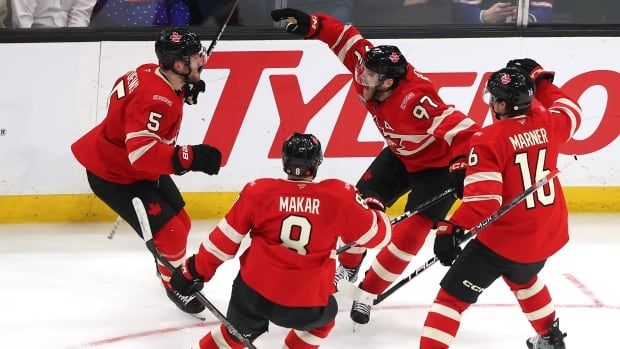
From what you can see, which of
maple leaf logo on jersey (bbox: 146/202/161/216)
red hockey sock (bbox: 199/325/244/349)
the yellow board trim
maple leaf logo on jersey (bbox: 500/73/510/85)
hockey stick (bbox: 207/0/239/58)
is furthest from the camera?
the yellow board trim

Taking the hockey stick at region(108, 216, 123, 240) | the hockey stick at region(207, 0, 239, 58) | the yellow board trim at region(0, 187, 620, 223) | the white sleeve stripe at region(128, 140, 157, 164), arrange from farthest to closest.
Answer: the yellow board trim at region(0, 187, 620, 223), the hockey stick at region(108, 216, 123, 240), the hockey stick at region(207, 0, 239, 58), the white sleeve stripe at region(128, 140, 157, 164)

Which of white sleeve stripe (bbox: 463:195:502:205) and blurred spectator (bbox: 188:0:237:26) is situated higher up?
white sleeve stripe (bbox: 463:195:502:205)

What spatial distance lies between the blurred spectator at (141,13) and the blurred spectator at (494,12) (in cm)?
133

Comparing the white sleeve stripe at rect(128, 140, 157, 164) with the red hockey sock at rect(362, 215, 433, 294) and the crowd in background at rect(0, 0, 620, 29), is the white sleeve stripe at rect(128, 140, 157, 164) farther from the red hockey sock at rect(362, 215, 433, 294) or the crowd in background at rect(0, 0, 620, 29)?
the crowd in background at rect(0, 0, 620, 29)

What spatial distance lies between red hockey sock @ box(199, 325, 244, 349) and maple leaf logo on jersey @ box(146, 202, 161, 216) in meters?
0.77

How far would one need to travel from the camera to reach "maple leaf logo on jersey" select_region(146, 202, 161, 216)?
4.11 m

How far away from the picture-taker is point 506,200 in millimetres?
3639

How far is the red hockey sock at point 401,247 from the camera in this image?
4.22 meters

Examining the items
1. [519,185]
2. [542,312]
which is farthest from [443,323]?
[519,185]

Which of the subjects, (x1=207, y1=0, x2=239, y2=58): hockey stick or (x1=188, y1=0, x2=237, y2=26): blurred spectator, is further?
(x1=188, y1=0, x2=237, y2=26): blurred spectator

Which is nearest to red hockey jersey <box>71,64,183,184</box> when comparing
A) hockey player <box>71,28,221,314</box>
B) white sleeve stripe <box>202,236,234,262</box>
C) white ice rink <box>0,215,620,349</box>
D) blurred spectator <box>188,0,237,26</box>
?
hockey player <box>71,28,221,314</box>

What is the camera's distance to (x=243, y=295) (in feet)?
10.9

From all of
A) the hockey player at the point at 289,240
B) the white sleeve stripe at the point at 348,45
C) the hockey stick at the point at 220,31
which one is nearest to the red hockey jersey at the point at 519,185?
the hockey player at the point at 289,240

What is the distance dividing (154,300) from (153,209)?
581 mm
